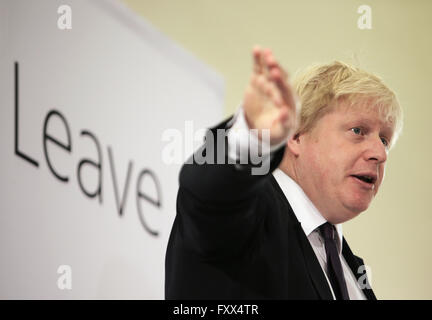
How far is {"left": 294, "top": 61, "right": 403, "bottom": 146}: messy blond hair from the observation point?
115 cm

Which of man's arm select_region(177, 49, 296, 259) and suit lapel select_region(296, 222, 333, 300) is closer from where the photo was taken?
man's arm select_region(177, 49, 296, 259)

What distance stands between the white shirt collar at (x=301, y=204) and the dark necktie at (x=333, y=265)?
28 mm

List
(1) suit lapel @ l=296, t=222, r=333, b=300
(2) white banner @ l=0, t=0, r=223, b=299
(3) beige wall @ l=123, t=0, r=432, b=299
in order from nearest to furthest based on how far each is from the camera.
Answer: (1) suit lapel @ l=296, t=222, r=333, b=300
(2) white banner @ l=0, t=0, r=223, b=299
(3) beige wall @ l=123, t=0, r=432, b=299

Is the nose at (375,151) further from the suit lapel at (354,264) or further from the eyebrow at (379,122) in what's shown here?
the suit lapel at (354,264)

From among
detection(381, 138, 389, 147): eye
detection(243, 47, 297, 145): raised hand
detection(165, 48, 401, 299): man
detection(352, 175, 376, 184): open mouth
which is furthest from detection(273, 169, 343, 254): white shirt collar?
detection(243, 47, 297, 145): raised hand

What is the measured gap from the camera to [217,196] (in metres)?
0.78

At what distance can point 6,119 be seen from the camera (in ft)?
5.20

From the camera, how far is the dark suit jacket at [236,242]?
2.58 feet

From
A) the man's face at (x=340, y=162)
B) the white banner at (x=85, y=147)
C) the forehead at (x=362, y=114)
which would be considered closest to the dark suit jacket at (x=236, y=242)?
the man's face at (x=340, y=162)

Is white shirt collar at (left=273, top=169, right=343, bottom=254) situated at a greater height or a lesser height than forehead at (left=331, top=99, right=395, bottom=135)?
lesser

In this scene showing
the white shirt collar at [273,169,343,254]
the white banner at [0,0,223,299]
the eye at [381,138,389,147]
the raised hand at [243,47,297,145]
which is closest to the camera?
the raised hand at [243,47,297,145]

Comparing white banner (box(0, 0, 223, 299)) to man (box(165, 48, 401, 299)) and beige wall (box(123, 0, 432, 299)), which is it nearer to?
beige wall (box(123, 0, 432, 299))

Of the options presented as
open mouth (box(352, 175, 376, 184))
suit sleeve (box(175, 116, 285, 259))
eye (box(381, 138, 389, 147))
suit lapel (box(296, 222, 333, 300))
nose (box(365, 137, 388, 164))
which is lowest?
suit lapel (box(296, 222, 333, 300))
